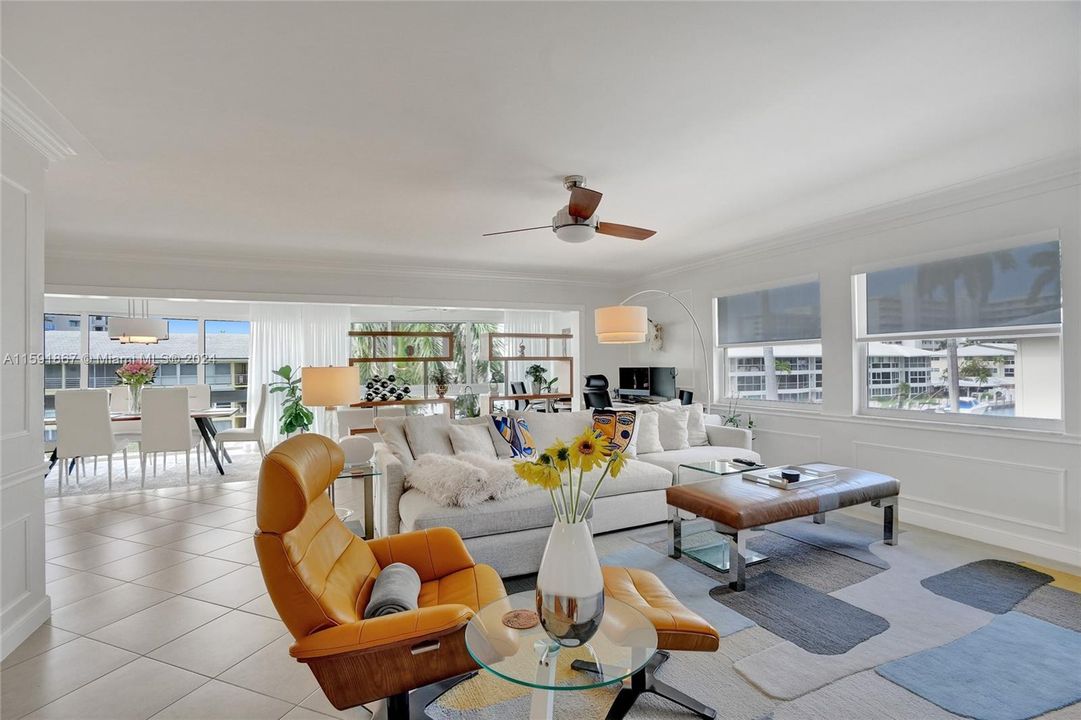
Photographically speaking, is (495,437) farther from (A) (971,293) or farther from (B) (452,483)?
(A) (971,293)

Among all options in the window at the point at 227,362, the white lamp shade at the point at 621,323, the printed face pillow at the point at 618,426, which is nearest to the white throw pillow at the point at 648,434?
the printed face pillow at the point at 618,426

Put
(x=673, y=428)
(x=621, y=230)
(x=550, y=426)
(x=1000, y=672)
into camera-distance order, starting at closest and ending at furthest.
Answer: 1. (x=1000, y=672)
2. (x=621, y=230)
3. (x=550, y=426)
4. (x=673, y=428)

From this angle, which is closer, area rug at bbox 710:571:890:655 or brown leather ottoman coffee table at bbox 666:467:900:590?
area rug at bbox 710:571:890:655

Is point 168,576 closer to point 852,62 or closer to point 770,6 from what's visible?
point 770,6

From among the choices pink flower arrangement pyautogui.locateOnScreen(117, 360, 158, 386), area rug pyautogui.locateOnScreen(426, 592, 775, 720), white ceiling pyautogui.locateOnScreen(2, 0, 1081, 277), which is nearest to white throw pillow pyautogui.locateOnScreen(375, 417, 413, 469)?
white ceiling pyautogui.locateOnScreen(2, 0, 1081, 277)

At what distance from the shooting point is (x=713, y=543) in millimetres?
3727

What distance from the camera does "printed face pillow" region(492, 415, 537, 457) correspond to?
13.7ft

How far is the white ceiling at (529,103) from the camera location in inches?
76.0

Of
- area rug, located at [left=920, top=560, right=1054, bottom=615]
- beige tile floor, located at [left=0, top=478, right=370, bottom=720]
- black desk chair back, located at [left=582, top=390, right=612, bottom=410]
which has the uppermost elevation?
black desk chair back, located at [left=582, top=390, right=612, bottom=410]

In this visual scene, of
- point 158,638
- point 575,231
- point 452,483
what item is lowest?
point 158,638

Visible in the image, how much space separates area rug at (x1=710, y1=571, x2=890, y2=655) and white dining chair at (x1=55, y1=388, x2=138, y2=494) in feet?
20.4

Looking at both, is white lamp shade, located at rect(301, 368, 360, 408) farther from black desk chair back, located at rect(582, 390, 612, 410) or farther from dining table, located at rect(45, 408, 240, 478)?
black desk chair back, located at rect(582, 390, 612, 410)

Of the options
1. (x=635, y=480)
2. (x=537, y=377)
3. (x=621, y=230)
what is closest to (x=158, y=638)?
(x=635, y=480)

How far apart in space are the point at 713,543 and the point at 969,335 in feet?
8.33
